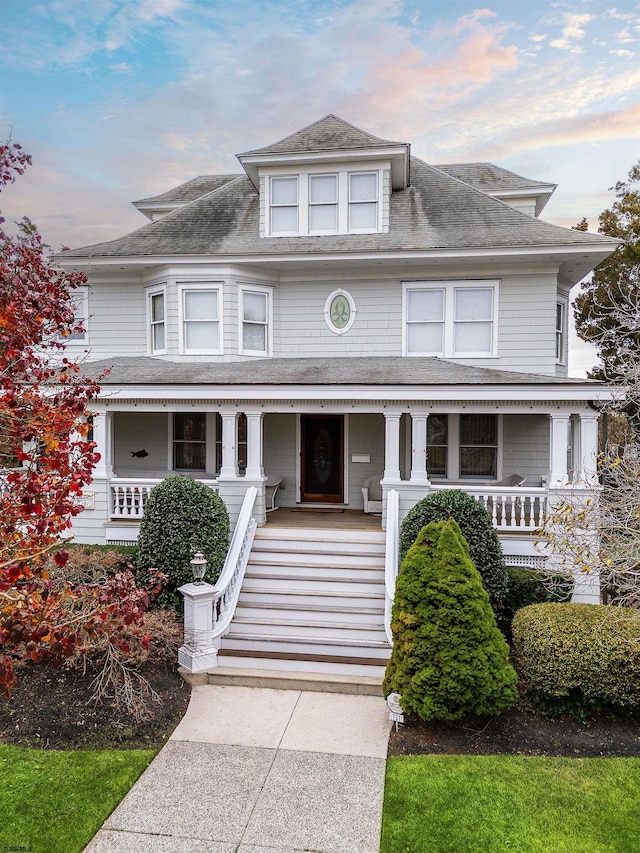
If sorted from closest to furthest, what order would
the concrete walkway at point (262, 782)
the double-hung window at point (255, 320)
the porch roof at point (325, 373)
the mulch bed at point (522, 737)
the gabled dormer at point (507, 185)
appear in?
1. the concrete walkway at point (262, 782)
2. the mulch bed at point (522, 737)
3. the porch roof at point (325, 373)
4. the double-hung window at point (255, 320)
5. the gabled dormer at point (507, 185)

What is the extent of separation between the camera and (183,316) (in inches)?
521

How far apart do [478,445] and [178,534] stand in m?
7.45

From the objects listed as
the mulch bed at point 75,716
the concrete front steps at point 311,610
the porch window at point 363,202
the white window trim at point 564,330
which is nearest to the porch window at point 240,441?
the concrete front steps at point 311,610

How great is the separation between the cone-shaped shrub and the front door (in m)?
6.67

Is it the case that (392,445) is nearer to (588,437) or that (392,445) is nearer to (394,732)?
(588,437)

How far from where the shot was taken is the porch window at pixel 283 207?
44.6 ft

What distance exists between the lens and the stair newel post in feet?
25.9

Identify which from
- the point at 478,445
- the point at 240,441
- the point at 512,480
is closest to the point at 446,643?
the point at 512,480

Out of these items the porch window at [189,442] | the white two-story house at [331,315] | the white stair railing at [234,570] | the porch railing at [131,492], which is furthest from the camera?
the porch window at [189,442]

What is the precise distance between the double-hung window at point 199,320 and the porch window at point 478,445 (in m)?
6.20

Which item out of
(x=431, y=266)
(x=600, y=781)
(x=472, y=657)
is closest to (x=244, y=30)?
(x=431, y=266)

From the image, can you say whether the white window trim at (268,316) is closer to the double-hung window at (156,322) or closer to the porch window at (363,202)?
the double-hung window at (156,322)

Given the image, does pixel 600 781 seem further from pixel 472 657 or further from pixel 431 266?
pixel 431 266

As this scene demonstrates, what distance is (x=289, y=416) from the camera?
536 inches
